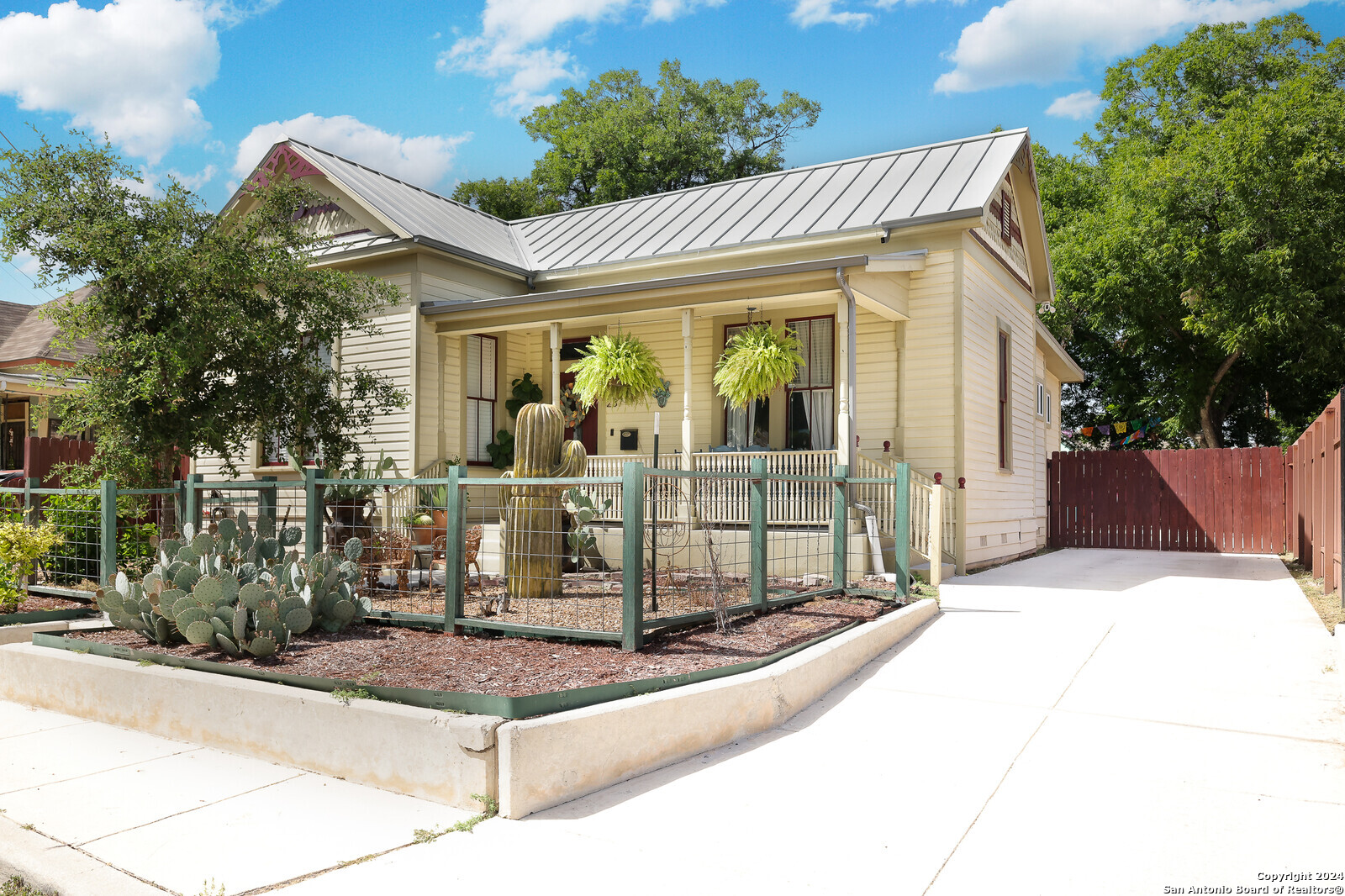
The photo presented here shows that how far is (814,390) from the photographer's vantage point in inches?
523

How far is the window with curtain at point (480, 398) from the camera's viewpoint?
14.8 metres

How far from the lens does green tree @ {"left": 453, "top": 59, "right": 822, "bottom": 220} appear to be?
1296 inches

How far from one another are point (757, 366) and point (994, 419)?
15.8ft

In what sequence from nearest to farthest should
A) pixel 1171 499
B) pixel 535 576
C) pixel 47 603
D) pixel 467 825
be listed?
1. pixel 467 825
2. pixel 535 576
3. pixel 47 603
4. pixel 1171 499

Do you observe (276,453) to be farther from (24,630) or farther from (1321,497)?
(1321,497)

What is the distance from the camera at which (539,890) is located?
306 centimetres

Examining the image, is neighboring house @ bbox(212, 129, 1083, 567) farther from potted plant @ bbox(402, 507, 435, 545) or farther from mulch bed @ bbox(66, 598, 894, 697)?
mulch bed @ bbox(66, 598, 894, 697)

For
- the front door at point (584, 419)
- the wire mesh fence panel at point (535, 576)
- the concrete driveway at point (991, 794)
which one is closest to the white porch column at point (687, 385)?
the wire mesh fence panel at point (535, 576)

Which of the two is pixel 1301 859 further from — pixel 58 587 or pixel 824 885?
pixel 58 587

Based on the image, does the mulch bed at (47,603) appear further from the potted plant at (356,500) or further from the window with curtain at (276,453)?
the window with curtain at (276,453)

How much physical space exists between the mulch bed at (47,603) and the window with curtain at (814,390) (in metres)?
9.16

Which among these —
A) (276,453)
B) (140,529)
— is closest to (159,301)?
(140,529)

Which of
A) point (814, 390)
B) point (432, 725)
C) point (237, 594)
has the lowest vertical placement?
point (432, 725)

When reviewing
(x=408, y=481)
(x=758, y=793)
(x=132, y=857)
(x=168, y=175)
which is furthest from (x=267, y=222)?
(x=758, y=793)
